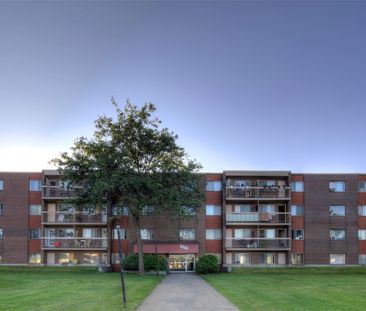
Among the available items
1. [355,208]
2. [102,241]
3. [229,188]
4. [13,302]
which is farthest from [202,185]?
[13,302]

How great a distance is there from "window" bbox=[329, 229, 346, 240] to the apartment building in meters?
0.11

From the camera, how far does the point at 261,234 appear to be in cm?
5019

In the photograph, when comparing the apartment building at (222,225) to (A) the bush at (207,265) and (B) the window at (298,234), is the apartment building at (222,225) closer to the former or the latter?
(B) the window at (298,234)

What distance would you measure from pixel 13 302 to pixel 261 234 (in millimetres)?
34328

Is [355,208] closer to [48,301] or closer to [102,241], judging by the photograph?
[102,241]

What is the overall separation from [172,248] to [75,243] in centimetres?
1040

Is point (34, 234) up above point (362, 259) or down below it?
above

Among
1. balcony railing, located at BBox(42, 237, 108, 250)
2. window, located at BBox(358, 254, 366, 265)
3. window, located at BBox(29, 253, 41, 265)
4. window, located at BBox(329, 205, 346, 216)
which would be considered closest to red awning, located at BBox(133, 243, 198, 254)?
balcony railing, located at BBox(42, 237, 108, 250)

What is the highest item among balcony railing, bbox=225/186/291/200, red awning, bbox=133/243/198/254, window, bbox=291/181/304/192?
window, bbox=291/181/304/192

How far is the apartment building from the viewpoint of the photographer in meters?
48.7

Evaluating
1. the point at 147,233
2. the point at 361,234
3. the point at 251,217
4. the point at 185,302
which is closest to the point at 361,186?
the point at 361,234

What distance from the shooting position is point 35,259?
49.2m

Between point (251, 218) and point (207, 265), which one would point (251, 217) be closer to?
point (251, 218)

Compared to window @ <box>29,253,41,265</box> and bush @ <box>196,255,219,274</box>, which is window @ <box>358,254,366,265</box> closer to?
bush @ <box>196,255,219,274</box>
